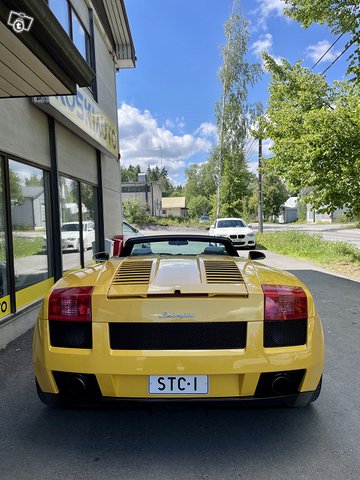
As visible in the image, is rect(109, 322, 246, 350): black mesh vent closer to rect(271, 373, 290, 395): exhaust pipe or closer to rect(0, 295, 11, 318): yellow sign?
rect(271, 373, 290, 395): exhaust pipe

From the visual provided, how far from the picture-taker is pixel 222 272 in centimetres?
279

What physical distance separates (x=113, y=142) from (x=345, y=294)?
26.2 ft

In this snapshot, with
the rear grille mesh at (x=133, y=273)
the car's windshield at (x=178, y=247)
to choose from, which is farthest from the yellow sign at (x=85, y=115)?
the rear grille mesh at (x=133, y=273)

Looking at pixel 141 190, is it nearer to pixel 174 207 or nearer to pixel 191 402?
pixel 174 207

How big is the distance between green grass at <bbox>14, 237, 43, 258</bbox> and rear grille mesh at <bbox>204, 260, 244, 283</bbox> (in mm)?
3517

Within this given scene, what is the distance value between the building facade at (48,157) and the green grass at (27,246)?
0.02 m

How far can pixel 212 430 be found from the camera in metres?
2.72

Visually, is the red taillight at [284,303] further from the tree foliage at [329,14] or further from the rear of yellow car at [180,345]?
the tree foliage at [329,14]

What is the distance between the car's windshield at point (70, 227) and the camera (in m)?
7.85

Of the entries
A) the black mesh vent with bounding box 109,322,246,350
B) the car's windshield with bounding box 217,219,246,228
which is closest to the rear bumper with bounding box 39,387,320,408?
the black mesh vent with bounding box 109,322,246,350

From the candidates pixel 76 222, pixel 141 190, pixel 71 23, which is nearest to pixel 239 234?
pixel 76 222

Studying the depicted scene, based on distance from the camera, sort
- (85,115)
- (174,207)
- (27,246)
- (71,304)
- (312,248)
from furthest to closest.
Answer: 1. (174,207)
2. (312,248)
3. (85,115)
4. (27,246)
5. (71,304)

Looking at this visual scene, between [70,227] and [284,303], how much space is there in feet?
21.8

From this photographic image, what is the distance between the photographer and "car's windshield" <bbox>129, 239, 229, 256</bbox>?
4051 millimetres
